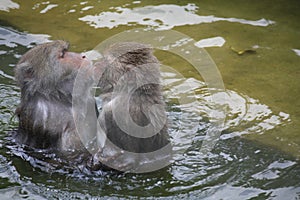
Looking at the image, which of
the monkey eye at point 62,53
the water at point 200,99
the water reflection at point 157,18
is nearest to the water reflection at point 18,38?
the water at point 200,99

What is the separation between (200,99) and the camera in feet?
23.8

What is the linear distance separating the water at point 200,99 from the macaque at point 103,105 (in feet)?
0.61

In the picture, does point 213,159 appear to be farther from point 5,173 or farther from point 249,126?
point 5,173

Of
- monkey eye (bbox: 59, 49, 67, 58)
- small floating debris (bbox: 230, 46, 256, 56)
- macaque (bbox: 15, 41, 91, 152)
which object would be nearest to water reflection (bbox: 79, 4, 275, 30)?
small floating debris (bbox: 230, 46, 256, 56)

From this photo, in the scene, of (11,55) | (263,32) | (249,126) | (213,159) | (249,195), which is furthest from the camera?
(263,32)

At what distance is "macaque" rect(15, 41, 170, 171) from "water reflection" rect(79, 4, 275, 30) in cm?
282

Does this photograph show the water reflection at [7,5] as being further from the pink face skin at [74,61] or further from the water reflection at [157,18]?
the pink face skin at [74,61]

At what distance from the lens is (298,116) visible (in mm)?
6820

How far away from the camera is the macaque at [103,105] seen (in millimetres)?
5562

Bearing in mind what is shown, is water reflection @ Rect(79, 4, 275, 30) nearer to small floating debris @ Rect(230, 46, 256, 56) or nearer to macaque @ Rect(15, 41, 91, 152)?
small floating debris @ Rect(230, 46, 256, 56)

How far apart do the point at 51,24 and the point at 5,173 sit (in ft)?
11.8

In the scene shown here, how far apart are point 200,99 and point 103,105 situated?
1.76m

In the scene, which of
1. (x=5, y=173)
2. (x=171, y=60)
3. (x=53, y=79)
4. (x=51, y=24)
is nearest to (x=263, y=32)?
(x=171, y=60)

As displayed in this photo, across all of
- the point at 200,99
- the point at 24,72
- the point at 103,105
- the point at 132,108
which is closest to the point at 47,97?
the point at 24,72
